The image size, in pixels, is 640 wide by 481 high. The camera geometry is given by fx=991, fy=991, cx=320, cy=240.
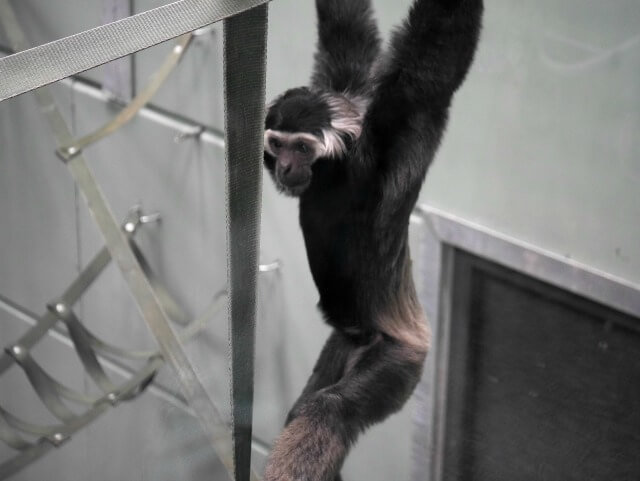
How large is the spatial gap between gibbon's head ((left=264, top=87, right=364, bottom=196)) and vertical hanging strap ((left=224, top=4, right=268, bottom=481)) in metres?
0.13

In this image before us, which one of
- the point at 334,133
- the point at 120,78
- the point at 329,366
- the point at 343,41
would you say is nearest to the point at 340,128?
the point at 334,133

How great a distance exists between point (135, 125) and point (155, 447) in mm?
453

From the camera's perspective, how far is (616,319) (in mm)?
1153

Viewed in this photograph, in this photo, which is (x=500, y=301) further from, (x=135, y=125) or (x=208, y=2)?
(x=208, y=2)

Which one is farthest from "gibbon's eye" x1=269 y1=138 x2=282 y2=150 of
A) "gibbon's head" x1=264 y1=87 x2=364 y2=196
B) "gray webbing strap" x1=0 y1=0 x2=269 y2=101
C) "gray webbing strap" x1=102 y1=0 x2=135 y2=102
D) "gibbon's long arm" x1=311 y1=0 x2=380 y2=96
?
"gray webbing strap" x1=102 y1=0 x2=135 y2=102

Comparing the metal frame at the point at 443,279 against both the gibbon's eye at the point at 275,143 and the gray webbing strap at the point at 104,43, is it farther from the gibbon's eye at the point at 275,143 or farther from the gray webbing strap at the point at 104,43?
the gray webbing strap at the point at 104,43

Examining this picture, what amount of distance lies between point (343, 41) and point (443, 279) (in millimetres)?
366

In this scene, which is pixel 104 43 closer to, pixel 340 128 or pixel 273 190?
pixel 340 128

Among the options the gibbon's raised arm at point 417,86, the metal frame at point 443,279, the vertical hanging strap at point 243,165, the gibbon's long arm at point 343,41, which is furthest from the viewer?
the metal frame at point 443,279

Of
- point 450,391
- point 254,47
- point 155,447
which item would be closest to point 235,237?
point 254,47

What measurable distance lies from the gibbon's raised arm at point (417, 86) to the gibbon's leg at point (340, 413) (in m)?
0.20

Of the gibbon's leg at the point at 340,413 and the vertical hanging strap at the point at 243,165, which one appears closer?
the vertical hanging strap at the point at 243,165

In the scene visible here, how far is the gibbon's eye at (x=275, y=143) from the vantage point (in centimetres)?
91

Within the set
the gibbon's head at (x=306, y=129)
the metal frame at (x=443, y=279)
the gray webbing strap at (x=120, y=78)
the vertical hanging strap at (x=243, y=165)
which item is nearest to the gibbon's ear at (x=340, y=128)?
the gibbon's head at (x=306, y=129)
